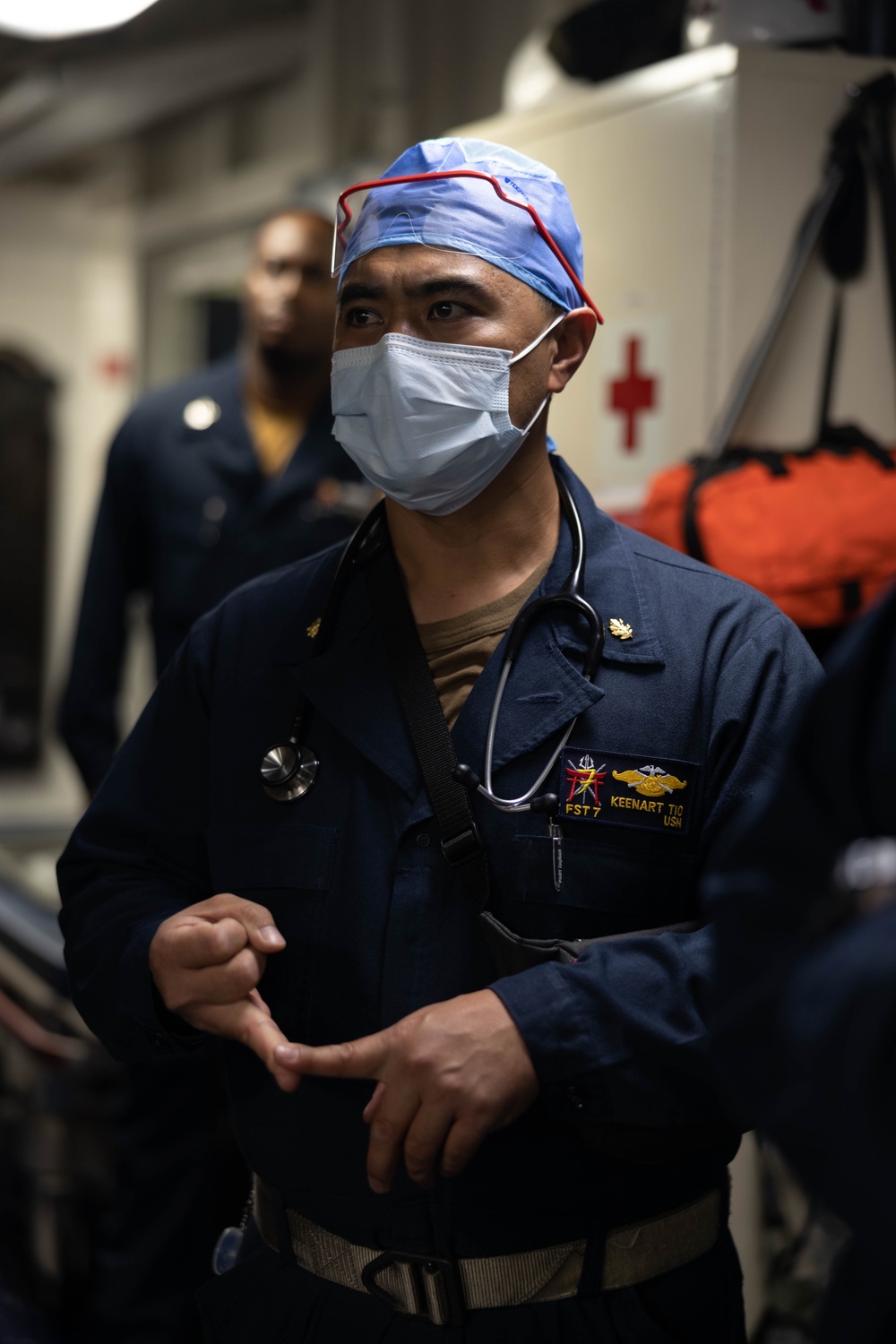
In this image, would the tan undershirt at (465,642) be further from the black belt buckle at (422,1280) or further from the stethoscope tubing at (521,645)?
the black belt buckle at (422,1280)

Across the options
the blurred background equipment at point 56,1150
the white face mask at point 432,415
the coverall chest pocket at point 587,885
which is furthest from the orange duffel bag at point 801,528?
the blurred background equipment at point 56,1150

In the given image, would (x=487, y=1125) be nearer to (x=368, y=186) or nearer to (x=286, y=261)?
(x=368, y=186)

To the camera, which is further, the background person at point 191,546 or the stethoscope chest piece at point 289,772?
the background person at point 191,546

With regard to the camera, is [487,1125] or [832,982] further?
[487,1125]

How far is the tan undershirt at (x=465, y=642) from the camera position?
1.43 metres

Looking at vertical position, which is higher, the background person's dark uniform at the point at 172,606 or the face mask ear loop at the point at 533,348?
the face mask ear loop at the point at 533,348

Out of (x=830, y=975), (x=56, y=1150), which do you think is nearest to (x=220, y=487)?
(x=56, y=1150)

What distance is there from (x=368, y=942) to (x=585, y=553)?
1.48 ft

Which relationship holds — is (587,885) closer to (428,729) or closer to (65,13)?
(428,729)

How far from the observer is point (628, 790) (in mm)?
1319

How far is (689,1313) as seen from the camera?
1.33 meters

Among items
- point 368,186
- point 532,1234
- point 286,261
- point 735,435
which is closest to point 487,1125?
point 532,1234

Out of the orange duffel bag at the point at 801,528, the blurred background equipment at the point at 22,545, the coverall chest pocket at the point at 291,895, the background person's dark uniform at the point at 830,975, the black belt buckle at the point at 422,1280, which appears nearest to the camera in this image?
the background person's dark uniform at the point at 830,975

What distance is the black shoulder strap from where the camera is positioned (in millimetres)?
1309
